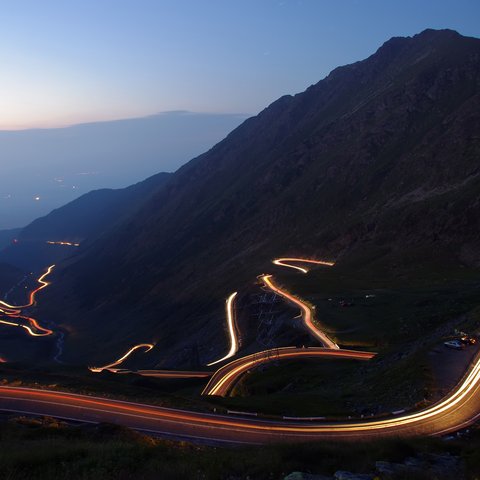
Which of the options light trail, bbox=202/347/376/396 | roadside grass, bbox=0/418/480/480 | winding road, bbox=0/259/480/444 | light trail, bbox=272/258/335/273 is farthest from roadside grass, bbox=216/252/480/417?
light trail, bbox=272/258/335/273

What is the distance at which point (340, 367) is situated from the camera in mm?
56438

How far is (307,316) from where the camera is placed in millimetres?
84188

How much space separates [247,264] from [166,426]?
137 meters

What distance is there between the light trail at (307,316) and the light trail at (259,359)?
12.1 ft

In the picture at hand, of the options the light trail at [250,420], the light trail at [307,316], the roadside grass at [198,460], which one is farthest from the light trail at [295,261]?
the roadside grass at [198,460]

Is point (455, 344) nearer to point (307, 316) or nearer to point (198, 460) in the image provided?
point (198, 460)

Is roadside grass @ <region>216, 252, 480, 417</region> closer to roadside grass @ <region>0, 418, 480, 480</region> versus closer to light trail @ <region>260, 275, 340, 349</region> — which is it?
light trail @ <region>260, 275, 340, 349</region>

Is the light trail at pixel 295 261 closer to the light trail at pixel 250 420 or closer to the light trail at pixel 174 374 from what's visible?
the light trail at pixel 174 374

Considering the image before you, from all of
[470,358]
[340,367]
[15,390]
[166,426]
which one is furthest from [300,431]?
[340,367]

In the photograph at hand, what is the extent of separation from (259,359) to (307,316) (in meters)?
17.6

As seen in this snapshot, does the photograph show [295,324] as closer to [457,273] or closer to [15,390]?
[457,273]

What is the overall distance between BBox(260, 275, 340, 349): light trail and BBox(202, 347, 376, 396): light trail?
3703 millimetres

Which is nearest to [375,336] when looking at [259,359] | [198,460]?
[259,359]

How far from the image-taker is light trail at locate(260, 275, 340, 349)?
69.8 metres
